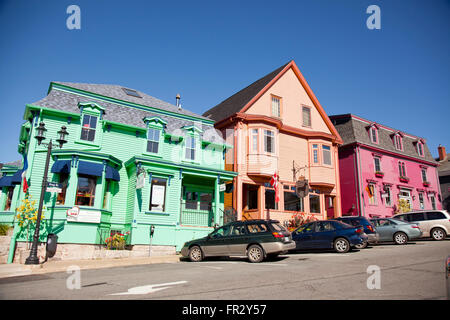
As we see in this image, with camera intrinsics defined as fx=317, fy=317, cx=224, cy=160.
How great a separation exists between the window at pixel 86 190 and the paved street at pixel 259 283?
562 centimetres

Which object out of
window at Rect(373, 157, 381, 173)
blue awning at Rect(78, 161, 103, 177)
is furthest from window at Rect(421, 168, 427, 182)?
blue awning at Rect(78, 161, 103, 177)

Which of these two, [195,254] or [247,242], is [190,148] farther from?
[247,242]

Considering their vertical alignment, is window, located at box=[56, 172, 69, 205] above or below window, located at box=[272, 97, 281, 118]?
below

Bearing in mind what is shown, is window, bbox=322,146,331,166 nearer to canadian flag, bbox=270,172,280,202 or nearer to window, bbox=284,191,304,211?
window, bbox=284,191,304,211

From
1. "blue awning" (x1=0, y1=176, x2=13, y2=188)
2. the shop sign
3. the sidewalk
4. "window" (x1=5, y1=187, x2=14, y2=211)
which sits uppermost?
"blue awning" (x1=0, y1=176, x2=13, y2=188)

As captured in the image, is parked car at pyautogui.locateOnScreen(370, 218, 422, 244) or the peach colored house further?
the peach colored house

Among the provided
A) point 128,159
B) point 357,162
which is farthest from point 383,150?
point 128,159

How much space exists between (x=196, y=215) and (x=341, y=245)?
8.45 metres

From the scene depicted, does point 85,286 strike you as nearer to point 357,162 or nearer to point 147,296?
point 147,296

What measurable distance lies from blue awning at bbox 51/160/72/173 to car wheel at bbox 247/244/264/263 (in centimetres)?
1001

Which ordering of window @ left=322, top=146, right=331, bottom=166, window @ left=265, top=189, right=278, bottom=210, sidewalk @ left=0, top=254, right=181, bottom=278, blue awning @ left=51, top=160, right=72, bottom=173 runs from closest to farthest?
sidewalk @ left=0, top=254, right=181, bottom=278, blue awning @ left=51, top=160, right=72, bottom=173, window @ left=265, top=189, right=278, bottom=210, window @ left=322, top=146, right=331, bottom=166

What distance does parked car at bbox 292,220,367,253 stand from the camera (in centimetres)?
1412

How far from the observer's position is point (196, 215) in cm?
1905

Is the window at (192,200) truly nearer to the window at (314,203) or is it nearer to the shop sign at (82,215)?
the shop sign at (82,215)
